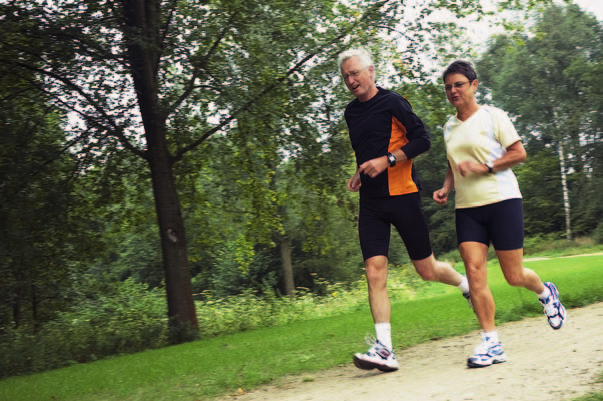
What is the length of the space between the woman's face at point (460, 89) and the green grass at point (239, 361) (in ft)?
8.72

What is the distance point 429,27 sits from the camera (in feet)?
47.3

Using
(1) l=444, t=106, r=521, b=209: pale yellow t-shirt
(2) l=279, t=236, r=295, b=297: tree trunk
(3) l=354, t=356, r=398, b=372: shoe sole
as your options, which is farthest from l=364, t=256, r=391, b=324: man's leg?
(2) l=279, t=236, r=295, b=297: tree trunk

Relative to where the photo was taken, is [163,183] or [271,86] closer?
[271,86]

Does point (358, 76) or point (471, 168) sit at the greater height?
point (358, 76)

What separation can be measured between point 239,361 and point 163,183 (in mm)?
6478

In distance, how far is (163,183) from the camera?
13.7m

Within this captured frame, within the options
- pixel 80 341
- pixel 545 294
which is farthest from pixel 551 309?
pixel 80 341

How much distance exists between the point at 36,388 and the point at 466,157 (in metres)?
5.44

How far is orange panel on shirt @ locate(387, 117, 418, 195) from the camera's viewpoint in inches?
238

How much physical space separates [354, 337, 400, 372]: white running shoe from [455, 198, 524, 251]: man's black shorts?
1.09 metres

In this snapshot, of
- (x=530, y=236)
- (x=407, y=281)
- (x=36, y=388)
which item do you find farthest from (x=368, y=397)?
(x=530, y=236)

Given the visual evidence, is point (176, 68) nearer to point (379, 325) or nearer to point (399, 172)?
point (399, 172)

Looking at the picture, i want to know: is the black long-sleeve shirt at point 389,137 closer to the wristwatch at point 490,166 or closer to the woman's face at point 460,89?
the woman's face at point 460,89

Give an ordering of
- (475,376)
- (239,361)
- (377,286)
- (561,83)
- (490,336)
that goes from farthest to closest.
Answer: (561,83), (239,361), (377,286), (490,336), (475,376)
